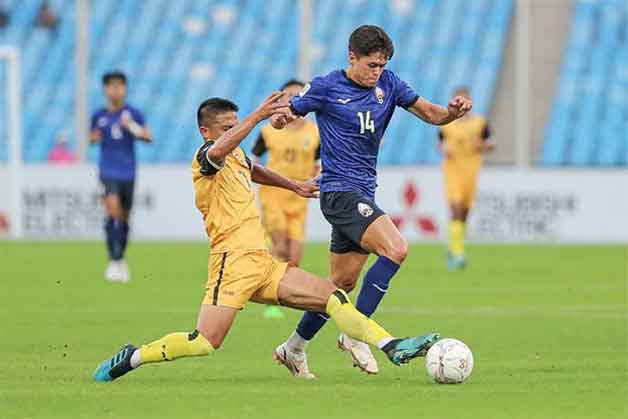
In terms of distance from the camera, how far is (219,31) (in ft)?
113

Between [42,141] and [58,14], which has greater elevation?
[58,14]

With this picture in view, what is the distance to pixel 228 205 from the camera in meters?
9.12

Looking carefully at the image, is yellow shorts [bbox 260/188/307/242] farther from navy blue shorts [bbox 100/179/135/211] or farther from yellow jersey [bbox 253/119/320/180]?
navy blue shorts [bbox 100/179/135/211]

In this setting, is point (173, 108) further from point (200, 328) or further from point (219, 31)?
point (200, 328)

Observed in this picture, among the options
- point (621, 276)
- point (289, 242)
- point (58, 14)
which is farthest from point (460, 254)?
point (58, 14)

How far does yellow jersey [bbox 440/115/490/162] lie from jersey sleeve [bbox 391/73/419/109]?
1125 centimetres

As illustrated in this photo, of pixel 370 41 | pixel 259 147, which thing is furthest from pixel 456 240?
pixel 370 41

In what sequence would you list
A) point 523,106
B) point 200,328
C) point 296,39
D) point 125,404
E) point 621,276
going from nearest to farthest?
point 125,404 < point 200,328 < point 621,276 < point 523,106 < point 296,39

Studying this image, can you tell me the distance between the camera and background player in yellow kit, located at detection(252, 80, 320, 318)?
1491 centimetres

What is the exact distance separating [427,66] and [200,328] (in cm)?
2434

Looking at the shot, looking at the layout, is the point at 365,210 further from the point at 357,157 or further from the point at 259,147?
the point at 259,147

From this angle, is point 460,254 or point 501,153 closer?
point 460,254

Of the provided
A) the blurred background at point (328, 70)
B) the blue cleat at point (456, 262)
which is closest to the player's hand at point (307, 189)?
the blue cleat at point (456, 262)

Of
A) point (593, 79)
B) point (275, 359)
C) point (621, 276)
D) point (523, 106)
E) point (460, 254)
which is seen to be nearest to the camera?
point (275, 359)
